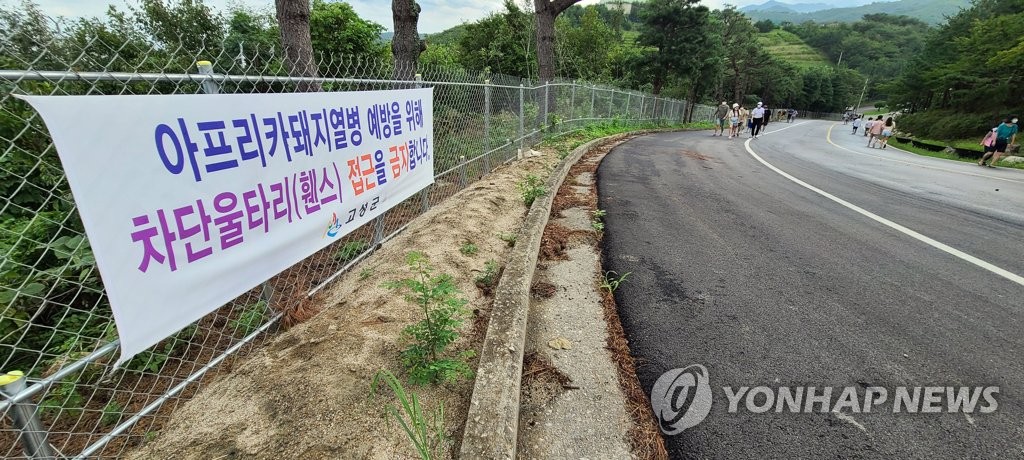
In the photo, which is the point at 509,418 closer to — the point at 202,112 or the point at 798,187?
the point at 202,112

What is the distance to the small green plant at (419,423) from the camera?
5.30ft

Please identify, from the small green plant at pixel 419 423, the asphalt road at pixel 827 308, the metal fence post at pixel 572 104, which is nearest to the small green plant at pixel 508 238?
the asphalt road at pixel 827 308

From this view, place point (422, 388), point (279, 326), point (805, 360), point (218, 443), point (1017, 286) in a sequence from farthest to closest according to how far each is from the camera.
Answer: point (1017, 286)
point (279, 326)
point (805, 360)
point (422, 388)
point (218, 443)

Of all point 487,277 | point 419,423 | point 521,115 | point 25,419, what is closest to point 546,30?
point 521,115

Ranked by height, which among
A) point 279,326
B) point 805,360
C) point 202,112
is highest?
point 202,112

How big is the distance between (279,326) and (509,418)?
1857 millimetres

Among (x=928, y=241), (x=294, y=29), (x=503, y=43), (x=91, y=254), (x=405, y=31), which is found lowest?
(x=928, y=241)

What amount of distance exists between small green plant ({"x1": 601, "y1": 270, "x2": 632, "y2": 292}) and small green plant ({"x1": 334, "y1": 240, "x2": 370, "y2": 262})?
2281 millimetres

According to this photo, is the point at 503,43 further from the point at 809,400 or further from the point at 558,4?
the point at 809,400

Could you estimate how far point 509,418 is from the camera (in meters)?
1.85

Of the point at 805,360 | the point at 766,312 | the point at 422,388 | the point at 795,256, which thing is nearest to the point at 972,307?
the point at 795,256

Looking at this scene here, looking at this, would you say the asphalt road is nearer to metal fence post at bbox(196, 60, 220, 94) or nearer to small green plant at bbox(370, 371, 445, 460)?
small green plant at bbox(370, 371, 445, 460)

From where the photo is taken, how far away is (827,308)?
9.82ft

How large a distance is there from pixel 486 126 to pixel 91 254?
15.5ft
